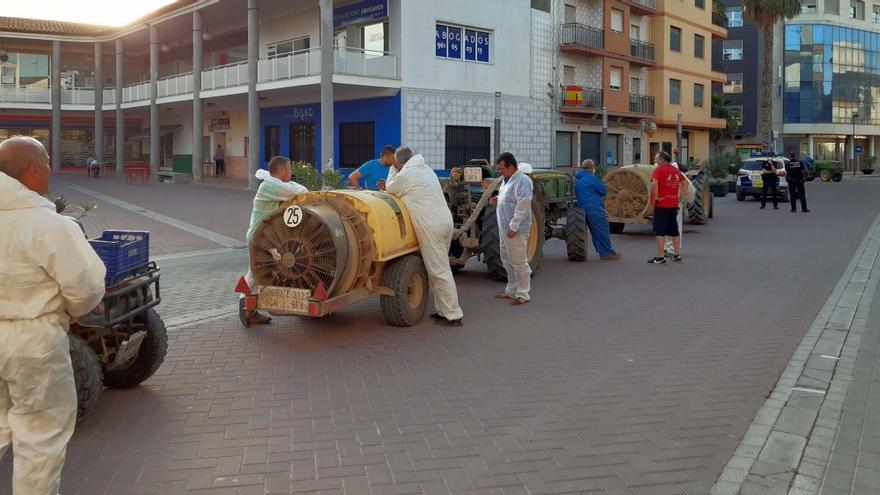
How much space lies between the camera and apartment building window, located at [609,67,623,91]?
1478 inches

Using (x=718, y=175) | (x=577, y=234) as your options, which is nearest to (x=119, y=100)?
(x=718, y=175)

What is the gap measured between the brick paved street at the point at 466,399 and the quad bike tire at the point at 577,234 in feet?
8.50

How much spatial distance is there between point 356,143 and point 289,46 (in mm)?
5768

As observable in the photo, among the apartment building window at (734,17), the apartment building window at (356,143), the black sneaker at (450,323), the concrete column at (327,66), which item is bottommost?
the black sneaker at (450,323)

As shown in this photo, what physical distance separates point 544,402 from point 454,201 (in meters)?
5.78

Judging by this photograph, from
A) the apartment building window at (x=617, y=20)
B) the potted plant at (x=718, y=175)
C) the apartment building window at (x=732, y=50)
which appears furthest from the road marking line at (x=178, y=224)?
the apartment building window at (x=732, y=50)

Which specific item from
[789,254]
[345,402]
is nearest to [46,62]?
[789,254]

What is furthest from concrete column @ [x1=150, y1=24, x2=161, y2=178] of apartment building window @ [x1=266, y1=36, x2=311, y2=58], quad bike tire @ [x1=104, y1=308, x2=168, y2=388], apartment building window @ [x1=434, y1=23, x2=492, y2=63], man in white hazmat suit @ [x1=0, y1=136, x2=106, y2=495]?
man in white hazmat suit @ [x1=0, y1=136, x2=106, y2=495]

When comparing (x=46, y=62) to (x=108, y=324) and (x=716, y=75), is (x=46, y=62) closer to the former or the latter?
(x=716, y=75)

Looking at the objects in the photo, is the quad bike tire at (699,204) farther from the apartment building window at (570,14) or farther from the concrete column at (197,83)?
the concrete column at (197,83)

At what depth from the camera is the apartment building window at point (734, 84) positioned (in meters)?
69.2

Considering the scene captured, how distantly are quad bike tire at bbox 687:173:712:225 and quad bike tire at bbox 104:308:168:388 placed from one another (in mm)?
15465

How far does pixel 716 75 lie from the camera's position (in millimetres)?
47000

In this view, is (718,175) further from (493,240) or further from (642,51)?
(493,240)
